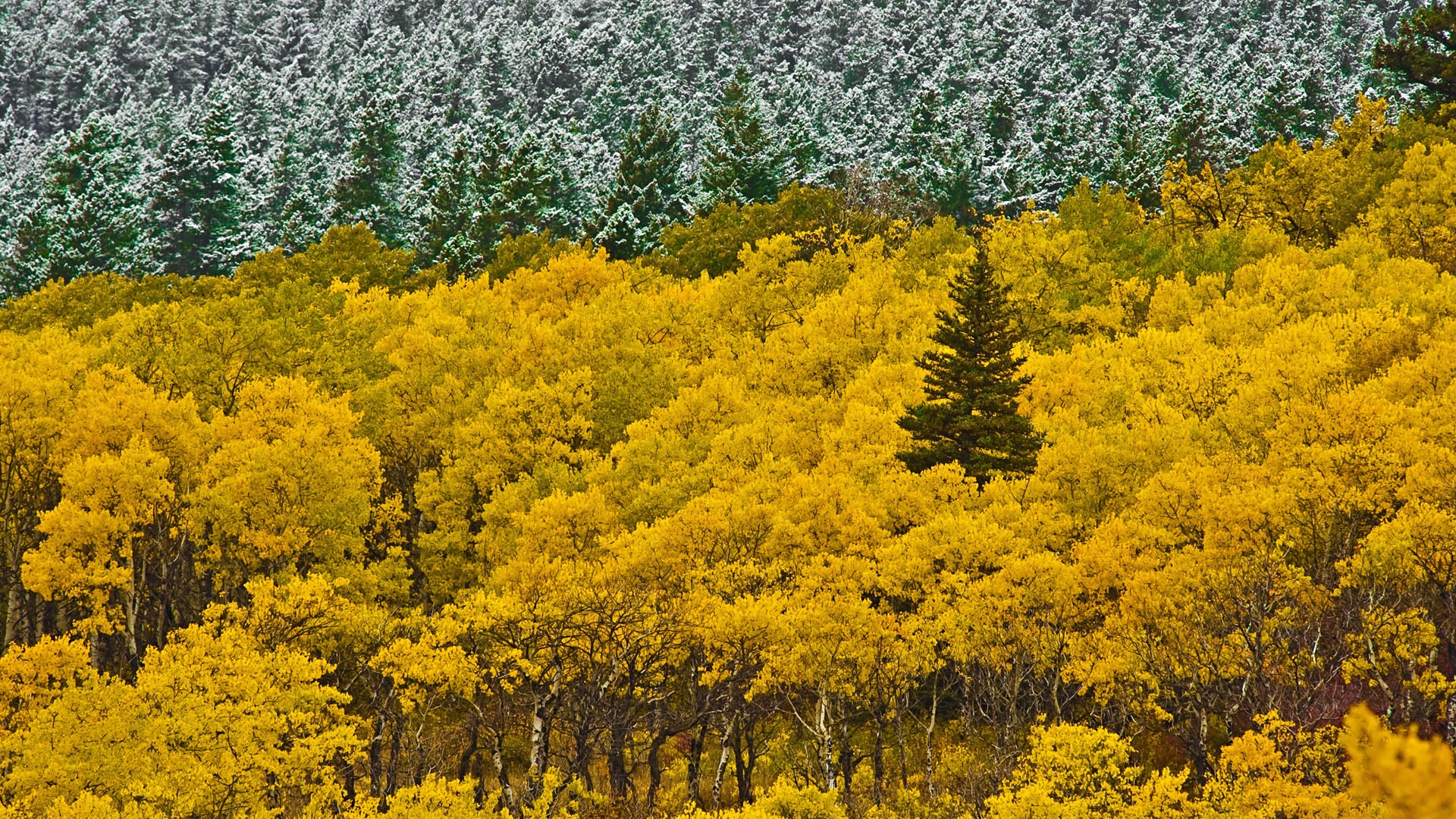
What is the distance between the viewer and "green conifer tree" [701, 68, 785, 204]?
11800cm

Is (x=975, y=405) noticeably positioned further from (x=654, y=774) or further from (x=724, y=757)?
(x=654, y=774)

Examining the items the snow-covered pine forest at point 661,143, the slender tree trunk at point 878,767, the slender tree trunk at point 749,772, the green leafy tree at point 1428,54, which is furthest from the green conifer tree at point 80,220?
the slender tree trunk at point 878,767

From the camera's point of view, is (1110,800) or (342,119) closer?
(1110,800)

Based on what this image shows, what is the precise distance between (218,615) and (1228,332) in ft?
146

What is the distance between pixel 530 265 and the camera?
311 ft

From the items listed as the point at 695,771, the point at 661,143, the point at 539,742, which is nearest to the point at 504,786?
the point at 539,742

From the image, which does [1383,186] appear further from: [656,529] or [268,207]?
[268,207]

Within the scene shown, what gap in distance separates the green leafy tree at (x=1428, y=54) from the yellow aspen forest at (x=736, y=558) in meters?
22.8

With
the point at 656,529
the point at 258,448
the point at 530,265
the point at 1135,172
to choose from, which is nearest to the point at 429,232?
the point at 530,265

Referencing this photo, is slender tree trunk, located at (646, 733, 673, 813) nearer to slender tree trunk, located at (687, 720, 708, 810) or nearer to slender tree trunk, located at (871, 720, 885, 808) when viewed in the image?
slender tree trunk, located at (687, 720, 708, 810)

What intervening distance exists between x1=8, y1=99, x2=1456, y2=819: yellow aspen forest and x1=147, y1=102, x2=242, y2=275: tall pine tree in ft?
218

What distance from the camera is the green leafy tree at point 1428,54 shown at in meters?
92.1

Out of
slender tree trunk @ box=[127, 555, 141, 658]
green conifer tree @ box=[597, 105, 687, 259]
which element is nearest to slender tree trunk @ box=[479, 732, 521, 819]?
slender tree trunk @ box=[127, 555, 141, 658]

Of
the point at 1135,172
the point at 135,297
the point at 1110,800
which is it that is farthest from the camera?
the point at 1135,172
